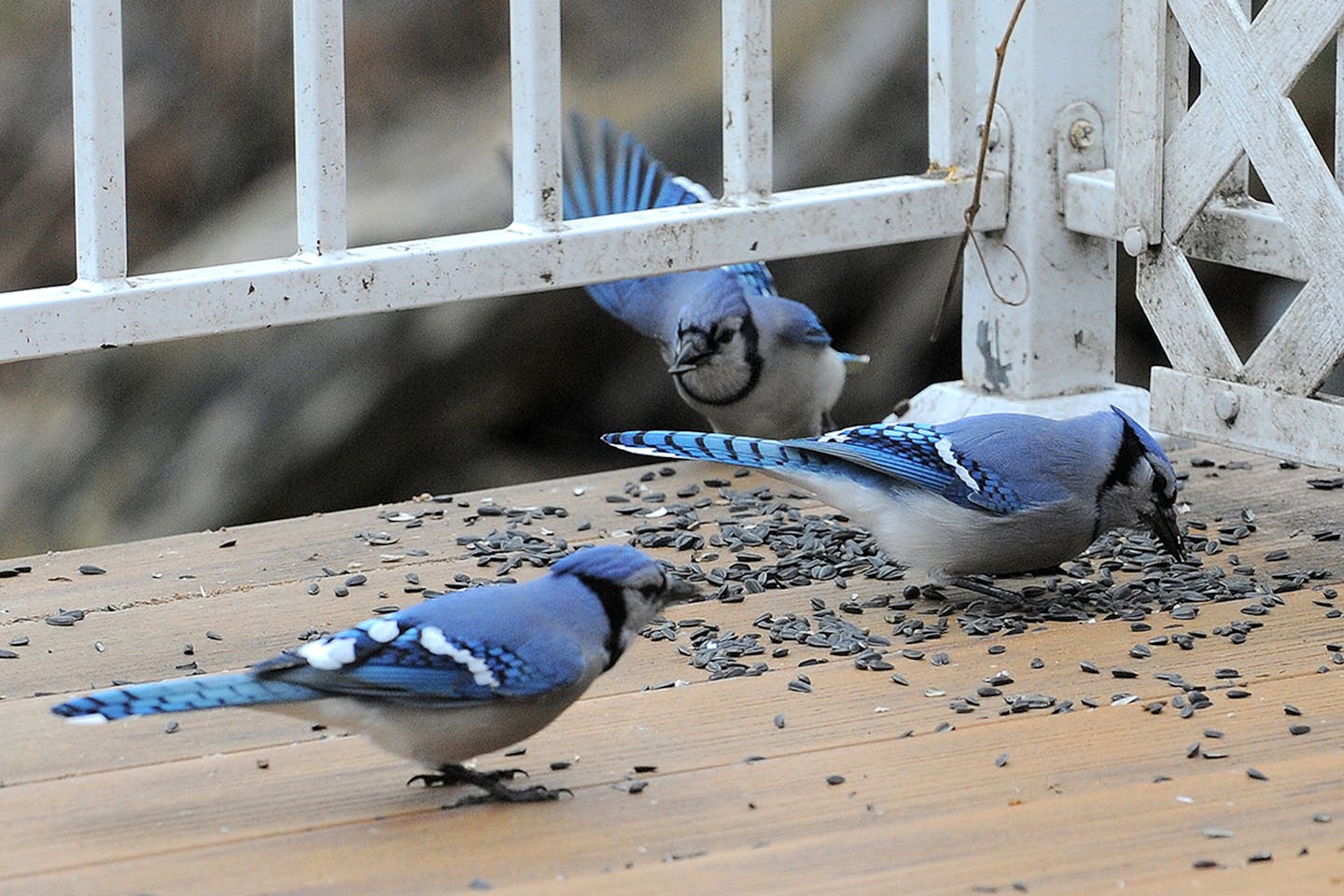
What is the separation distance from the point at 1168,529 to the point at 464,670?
4.92 feet

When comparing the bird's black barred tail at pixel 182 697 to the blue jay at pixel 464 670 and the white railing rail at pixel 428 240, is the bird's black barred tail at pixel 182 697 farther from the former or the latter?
the white railing rail at pixel 428 240

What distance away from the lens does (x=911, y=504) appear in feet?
11.8

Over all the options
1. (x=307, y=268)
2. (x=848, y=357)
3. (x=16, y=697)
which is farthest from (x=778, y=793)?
(x=848, y=357)

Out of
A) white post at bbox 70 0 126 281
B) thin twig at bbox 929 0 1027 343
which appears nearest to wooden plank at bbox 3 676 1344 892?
white post at bbox 70 0 126 281

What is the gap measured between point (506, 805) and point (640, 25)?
11.0ft

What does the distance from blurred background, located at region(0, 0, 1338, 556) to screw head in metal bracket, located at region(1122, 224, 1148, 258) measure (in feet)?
5.92

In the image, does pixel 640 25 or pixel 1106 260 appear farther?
pixel 640 25

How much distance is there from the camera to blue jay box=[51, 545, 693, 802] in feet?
8.52

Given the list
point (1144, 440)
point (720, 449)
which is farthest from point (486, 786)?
point (1144, 440)

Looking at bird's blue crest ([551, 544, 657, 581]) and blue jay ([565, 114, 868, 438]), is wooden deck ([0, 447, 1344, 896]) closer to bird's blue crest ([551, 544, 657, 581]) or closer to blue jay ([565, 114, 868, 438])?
bird's blue crest ([551, 544, 657, 581])

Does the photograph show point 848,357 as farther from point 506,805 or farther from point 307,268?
point 506,805

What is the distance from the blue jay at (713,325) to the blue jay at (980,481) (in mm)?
1075

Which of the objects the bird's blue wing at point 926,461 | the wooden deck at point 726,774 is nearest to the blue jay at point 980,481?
the bird's blue wing at point 926,461

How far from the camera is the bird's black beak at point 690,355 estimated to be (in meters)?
4.71
